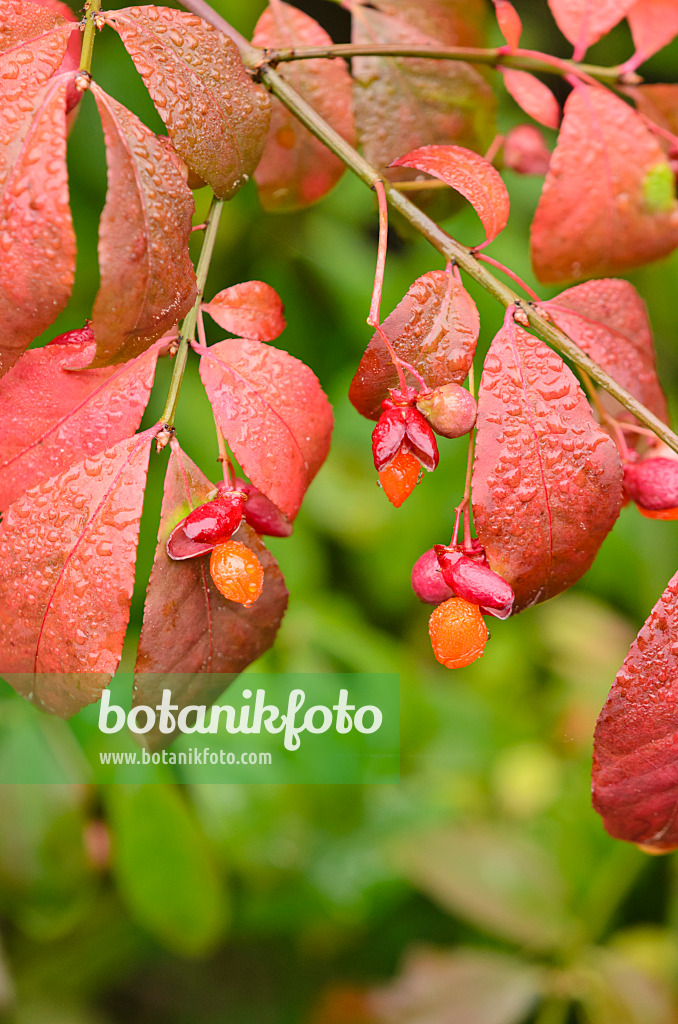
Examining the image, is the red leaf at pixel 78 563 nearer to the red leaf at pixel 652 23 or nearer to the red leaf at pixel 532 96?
the red leaf at pixel 532 96

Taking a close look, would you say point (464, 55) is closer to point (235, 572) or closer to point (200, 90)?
point (200, 90)

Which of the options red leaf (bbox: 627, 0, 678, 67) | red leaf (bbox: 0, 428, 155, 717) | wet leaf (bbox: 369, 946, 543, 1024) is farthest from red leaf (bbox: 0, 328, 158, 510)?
wet leaf (bbox: 369, 946, 543, 1024)

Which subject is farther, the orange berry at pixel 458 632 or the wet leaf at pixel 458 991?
the wet leaf at pixel 458 991

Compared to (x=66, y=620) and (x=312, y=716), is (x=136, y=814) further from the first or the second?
(x=66, y=620)

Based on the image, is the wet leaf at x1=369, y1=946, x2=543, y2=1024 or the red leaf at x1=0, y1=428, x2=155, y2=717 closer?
the red leaf at x1=0, y1=428, x2=155, y2=717

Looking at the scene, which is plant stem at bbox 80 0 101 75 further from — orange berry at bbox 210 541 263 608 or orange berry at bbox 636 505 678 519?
orange berry at bbox 636 505 678 519

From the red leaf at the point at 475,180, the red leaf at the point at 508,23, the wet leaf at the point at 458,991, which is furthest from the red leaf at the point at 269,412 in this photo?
the wet leaf at the point at 458,991

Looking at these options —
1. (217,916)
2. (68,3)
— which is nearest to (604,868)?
(217,916)
